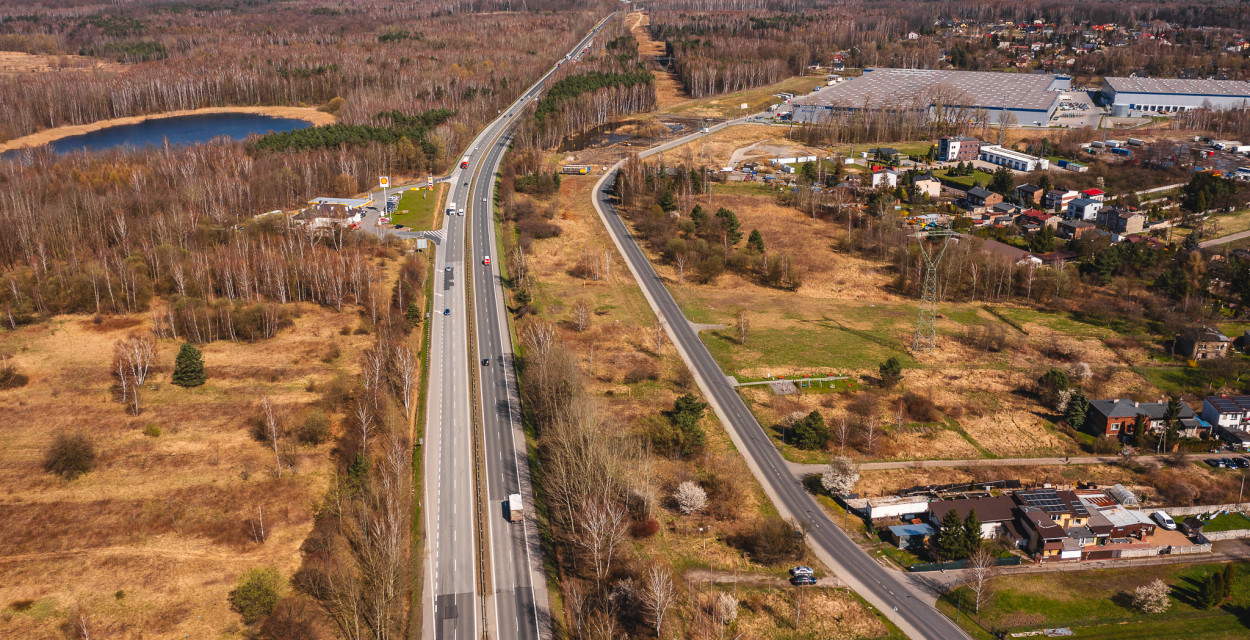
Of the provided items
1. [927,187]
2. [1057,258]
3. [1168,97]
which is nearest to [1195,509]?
[1057,258]

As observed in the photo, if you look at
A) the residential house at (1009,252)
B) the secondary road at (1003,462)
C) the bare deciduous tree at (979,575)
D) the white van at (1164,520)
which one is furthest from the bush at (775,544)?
the residential house at (1009,252)

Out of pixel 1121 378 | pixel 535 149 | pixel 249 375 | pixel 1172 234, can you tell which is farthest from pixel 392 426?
pixel 1172 234

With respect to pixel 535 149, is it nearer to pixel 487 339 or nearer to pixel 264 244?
pixel 264 244

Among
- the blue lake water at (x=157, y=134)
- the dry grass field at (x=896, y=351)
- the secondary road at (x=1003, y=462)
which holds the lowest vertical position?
the secondary road at (x=1003, y=462)

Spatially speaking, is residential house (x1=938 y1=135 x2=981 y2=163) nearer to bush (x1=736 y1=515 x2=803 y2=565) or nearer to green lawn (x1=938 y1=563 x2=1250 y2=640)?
green lawn (x1=938 y1=563 x2=1250 y2=640)

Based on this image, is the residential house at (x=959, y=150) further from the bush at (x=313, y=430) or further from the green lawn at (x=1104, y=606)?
the bush at (x=313, y=430)

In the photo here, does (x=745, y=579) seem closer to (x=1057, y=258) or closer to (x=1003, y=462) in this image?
(x=1003, y=462)
